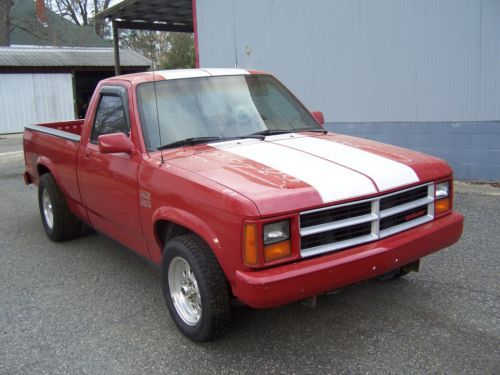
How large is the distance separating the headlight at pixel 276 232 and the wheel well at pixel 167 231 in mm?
756

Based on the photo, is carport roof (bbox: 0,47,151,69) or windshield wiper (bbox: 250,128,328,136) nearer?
windshield wiper (bbox: 250,128,328,136)

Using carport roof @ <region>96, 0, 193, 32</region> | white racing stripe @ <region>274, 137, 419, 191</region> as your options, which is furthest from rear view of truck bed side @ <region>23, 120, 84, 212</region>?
carport roof @ <region>96, 0, 193, 32</region>

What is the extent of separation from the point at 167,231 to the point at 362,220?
1401 millimetres

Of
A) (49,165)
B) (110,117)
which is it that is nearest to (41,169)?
(49,165)

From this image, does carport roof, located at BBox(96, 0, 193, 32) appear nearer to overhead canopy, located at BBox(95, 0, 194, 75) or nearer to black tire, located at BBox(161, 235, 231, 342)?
overhead canopy, located at BBox(95, 0, 194, 75)

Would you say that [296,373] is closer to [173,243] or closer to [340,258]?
[340,258]

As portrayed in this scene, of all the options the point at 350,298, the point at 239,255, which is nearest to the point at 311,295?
the point at 239,255

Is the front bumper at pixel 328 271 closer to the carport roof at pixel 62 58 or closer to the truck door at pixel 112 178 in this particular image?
the truck door at pixel 112 178

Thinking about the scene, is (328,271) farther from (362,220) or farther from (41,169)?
(41,169)

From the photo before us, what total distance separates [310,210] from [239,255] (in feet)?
1.56

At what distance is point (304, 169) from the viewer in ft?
10.9

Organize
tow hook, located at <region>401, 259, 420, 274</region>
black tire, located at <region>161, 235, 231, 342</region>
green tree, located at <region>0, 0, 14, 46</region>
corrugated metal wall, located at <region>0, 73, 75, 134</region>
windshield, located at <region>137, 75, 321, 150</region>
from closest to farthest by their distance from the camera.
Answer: black tire, located at <region>161, 235, 231, 342</region> < tow hook, located at <region>401, 259, 420, 274</region> < windshield, located at <region>137, 75, 321, 150</region> < corrugated metal wall, located at <region>0, 73, 75, 134</region> < green tree, located at <region>0, 0, 14, 46</region>

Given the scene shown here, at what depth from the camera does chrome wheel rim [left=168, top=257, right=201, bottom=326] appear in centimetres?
348

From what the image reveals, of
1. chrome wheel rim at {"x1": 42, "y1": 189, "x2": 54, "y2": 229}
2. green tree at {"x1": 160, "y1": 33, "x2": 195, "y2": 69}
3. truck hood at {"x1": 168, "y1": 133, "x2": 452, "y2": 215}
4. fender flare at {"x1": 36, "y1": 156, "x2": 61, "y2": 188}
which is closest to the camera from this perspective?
truck hood at {"x1": 168, "y1": 133, "x2": 452, "y2": 215}
